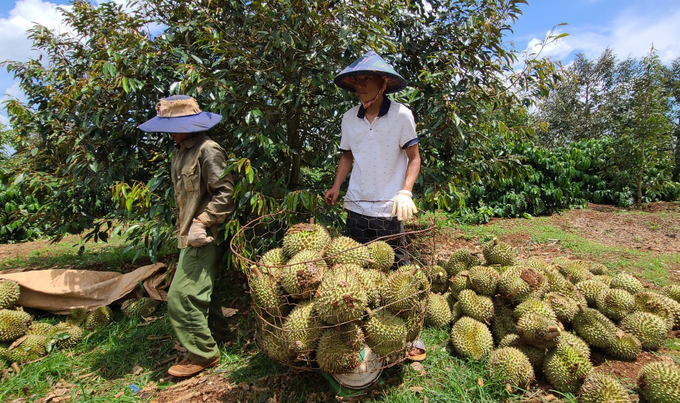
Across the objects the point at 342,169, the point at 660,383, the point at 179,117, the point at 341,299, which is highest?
the point at 179,117

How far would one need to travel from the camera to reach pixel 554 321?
8.18 ft

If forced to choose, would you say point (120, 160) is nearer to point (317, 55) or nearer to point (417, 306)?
point (317, 55)

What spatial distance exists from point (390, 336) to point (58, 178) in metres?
4.19

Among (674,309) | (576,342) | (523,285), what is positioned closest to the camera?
(576,342)

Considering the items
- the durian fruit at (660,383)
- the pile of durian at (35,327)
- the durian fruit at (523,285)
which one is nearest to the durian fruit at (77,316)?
the pile of durian at (35,327)

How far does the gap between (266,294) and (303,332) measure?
0.34 m

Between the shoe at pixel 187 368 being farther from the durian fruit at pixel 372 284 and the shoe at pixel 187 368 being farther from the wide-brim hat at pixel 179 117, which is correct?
the wide-brim hat at pixel 179 117

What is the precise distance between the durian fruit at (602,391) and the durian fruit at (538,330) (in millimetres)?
288

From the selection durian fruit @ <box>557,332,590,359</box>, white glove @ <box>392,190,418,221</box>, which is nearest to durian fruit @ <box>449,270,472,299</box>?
durian fruit @ <box>557,332,590,359</box>

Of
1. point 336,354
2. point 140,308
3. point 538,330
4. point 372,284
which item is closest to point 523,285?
point 538,330

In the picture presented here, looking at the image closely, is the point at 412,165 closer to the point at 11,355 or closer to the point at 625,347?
the point at 625,347

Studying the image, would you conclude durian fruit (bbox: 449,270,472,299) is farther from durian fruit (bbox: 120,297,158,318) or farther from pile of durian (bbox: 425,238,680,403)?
durian fruit (bbox: 120,297,158,318)

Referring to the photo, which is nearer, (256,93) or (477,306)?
(477,306)

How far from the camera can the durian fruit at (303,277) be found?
6.84 ft
